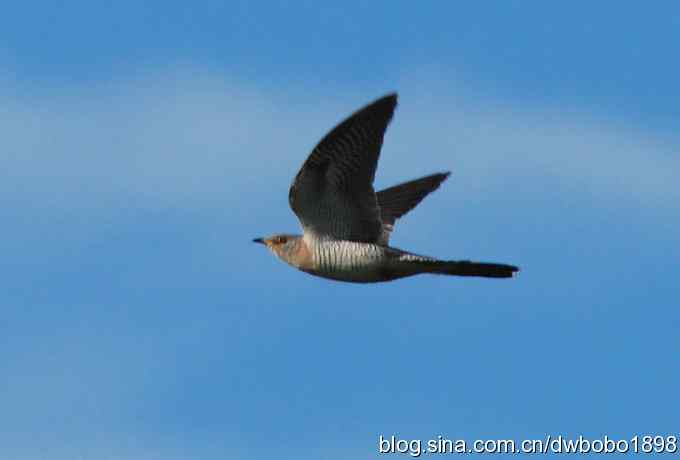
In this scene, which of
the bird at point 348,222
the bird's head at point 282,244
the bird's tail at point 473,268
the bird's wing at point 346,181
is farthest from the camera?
the bird's head at point 282,244

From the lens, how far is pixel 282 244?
18.0 m

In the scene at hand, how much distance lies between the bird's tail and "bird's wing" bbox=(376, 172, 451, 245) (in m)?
2.49

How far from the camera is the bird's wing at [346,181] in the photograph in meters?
15.9

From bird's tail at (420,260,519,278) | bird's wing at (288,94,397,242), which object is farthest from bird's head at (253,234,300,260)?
bird's tail at (420,260,519,278)

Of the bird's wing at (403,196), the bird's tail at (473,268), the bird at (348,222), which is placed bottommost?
the bird's tail at (473,268)

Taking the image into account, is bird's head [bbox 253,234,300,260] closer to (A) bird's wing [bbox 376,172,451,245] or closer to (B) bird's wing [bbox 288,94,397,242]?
(B) bird's wing [bbox 288,94,397,242]

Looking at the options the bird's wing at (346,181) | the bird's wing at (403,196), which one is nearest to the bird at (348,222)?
the bird's wing at (346,181)

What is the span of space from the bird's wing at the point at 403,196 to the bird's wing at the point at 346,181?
226cm

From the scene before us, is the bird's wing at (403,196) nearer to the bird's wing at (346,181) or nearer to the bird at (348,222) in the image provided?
the bird at (348,222)

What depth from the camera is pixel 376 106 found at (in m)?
15.6

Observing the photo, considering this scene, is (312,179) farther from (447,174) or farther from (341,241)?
(447,174)

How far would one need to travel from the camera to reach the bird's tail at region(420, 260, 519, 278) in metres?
16.7

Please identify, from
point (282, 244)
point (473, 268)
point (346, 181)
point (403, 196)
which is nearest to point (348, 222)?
point (346, 181)

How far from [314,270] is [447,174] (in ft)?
11.1
